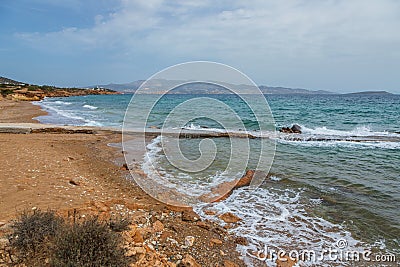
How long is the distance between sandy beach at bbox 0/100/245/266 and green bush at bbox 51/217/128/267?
0.44 metres

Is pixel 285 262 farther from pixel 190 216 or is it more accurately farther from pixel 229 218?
pixel 190 216

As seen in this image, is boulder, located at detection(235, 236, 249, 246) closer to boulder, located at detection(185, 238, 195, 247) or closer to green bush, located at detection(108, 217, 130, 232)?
boulder, located at detection(185, 238, 195, 247)

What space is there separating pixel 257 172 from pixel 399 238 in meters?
4.84

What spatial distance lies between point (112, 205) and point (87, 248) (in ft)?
8.81

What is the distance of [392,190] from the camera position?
794 centimetres

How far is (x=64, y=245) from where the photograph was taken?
10.3ft

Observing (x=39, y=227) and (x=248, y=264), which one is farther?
(x=248, y=264)

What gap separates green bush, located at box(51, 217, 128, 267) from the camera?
3.04 meters

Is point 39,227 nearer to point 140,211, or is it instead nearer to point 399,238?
point 140,211

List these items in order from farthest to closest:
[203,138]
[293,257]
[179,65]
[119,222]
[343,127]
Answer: [343,127], [203,138], [179,65], [293,257], [119,222]

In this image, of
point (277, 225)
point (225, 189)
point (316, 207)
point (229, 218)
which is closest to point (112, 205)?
point (229, 218)

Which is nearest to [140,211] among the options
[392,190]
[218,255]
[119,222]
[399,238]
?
[119,222]

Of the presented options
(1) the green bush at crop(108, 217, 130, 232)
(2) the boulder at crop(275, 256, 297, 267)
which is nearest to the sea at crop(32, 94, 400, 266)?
(2) the boulder at crop(275, 256, 297, 267)

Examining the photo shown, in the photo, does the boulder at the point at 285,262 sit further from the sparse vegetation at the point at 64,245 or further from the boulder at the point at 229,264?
the sparse vegetation at the point at 64,245
